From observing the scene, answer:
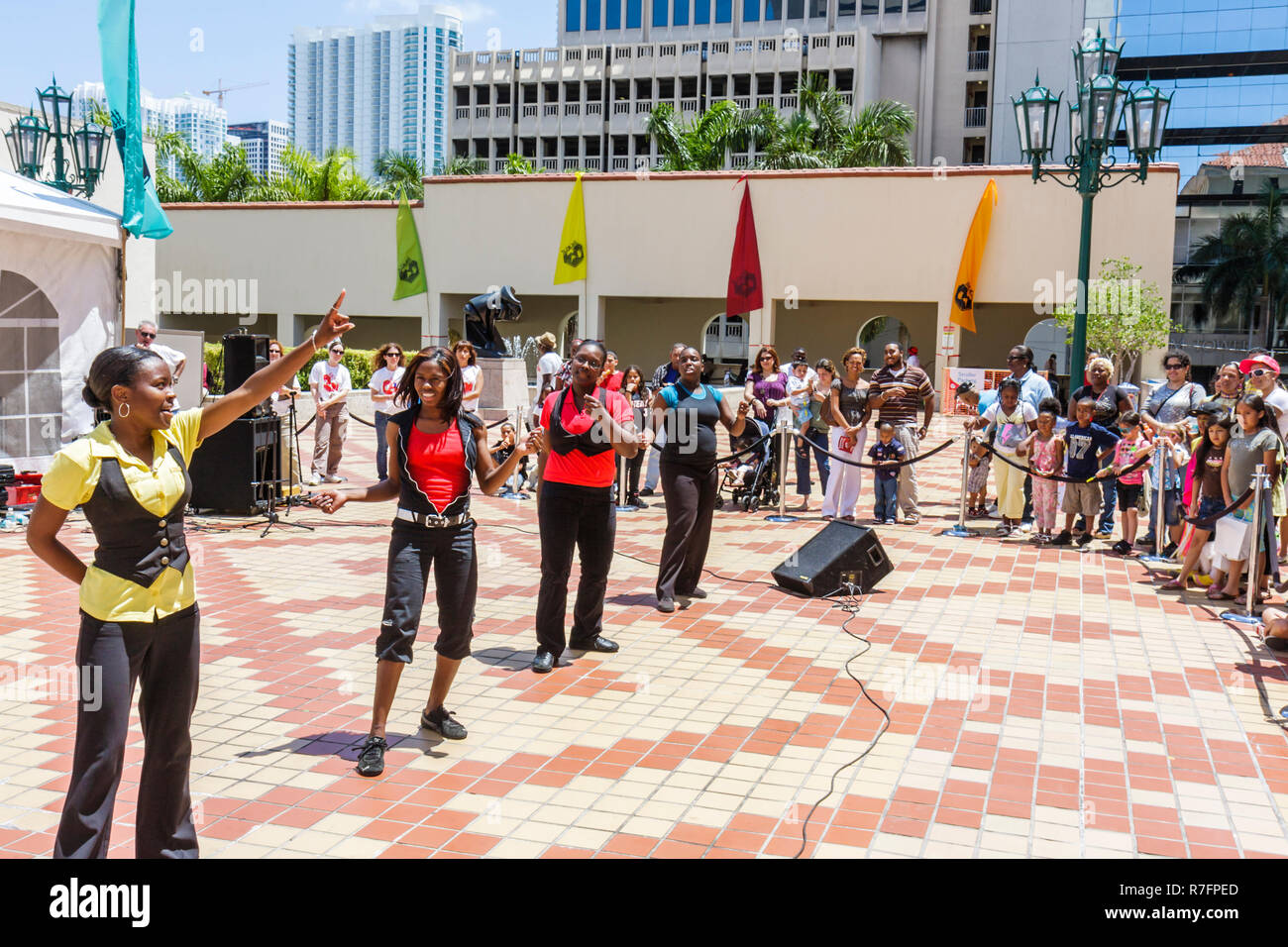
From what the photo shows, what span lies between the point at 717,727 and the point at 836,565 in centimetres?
317

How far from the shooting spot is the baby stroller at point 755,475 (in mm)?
12844

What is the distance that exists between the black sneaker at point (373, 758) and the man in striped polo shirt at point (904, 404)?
8.06 metres

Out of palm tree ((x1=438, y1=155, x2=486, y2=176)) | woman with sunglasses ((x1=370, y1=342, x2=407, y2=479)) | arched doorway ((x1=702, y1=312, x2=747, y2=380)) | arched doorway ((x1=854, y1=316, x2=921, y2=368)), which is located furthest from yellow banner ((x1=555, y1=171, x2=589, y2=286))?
arched doorway ((x1=702, y1=312, x2=747, y2=380))

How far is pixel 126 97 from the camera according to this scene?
1284 cm

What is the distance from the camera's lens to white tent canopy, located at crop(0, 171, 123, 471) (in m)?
12.1

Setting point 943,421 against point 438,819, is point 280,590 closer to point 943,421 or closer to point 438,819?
point 438,819

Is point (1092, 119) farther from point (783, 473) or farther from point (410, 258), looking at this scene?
point (410, 258)

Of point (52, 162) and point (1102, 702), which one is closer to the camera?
point (1102, 702)

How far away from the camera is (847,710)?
598 cm

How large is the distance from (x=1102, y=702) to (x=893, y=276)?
22.8 m

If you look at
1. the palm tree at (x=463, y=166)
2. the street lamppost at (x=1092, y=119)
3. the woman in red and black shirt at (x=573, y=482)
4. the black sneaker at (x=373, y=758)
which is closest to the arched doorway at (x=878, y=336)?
the palm tree at (x=463, y=166)

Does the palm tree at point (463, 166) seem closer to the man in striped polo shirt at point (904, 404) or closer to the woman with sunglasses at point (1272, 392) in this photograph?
the man in striped polo shirt at point (904, 404)

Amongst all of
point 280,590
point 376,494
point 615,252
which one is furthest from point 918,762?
point 615,252
